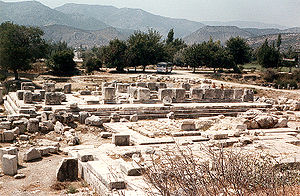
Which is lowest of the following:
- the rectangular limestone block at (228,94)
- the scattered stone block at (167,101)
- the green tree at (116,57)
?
the scattered stone block at (167,101)

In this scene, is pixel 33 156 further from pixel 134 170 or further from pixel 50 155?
pixel 134 170

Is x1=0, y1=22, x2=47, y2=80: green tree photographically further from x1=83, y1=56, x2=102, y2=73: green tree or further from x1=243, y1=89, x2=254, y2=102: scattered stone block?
x1=243, y1=89, x2=254, y2=102: scattered stone block

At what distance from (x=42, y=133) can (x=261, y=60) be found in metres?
46.0

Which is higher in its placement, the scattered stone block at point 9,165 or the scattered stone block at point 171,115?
the scattered stone block at point 171,115

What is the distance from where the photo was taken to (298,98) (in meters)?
29.6

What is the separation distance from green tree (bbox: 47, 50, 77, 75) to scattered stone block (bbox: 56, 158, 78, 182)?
3282 centimetres

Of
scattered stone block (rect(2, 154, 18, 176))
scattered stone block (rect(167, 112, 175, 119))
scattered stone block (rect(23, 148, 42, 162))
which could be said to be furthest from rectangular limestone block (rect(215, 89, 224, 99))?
scattered stone block (rect(2, 154, 18, 176))

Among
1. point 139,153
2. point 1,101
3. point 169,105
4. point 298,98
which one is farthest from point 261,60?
point 139,153

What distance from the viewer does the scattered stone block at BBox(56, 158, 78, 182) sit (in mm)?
8922

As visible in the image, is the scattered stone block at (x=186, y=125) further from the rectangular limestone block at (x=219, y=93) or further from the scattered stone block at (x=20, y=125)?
the rectangular limestone block at (x=219, y=93)

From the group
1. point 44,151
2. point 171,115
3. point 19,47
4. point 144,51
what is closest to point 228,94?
point 171,115

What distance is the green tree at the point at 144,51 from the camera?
44.6 meters

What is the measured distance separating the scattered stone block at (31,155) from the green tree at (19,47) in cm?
2574

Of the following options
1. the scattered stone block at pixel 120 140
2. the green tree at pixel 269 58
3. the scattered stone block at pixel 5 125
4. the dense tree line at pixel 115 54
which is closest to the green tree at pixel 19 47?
the dense tree line at pixel 115 54
